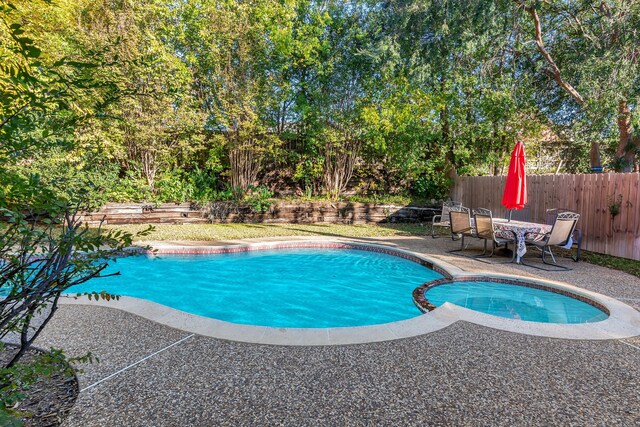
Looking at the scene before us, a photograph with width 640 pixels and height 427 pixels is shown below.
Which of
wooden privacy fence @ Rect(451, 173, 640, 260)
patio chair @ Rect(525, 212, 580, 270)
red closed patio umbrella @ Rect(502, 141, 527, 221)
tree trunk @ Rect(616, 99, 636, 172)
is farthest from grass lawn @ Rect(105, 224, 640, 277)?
tree trunk @ Rect(616, 99, 636, 172)

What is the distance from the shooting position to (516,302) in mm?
4527

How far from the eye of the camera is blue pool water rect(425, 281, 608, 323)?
4.02 meters

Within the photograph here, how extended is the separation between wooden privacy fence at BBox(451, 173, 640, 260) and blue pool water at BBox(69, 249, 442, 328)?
12.8 ft

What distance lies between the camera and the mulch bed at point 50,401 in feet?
6.23

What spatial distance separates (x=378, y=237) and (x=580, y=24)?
7.94m

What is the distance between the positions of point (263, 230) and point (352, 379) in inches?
294

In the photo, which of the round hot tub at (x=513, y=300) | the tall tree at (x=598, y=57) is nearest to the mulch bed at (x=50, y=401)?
the round hot tub at (x=513, y=300)

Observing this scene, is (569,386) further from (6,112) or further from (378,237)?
(378,237)

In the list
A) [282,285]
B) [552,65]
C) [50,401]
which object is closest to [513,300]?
[282,285]

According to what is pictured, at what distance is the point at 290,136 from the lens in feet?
40.5

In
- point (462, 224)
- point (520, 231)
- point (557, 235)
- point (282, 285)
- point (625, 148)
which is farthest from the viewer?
point (625, 148)

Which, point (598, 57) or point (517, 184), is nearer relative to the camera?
point (517, 184)

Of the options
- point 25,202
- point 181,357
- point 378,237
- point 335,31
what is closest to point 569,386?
point 181,357

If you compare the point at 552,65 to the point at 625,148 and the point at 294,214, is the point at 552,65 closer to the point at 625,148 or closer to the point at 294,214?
the point at 625,148
